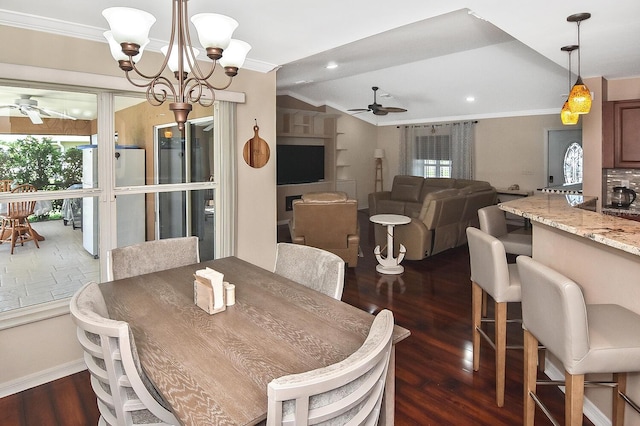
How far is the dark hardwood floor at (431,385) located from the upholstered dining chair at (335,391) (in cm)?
124

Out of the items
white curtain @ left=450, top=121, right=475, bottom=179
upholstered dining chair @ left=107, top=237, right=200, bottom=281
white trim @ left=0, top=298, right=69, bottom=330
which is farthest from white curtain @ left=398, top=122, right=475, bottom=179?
white trim @ left=0, top=298, right=69, bottom=330

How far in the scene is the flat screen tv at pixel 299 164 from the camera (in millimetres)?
8719

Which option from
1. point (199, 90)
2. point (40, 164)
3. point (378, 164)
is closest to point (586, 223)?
point (199, 90)

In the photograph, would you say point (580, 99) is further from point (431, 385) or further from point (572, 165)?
point (572, 165)

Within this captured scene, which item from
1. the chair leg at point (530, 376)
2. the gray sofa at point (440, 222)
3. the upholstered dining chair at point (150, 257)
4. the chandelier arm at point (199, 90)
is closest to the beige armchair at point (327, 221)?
the gray sofa at point (440, 222)

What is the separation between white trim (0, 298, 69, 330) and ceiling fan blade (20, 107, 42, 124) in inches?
48.2

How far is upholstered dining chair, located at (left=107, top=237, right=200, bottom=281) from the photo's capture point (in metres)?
2.32

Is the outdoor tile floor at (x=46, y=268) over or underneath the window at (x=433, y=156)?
underneath

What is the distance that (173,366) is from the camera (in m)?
1.28

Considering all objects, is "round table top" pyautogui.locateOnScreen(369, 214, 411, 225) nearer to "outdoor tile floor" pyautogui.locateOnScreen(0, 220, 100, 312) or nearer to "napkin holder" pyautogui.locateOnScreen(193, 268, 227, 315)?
"outdoor tile floor" pyautogui.locateOnScreen(0, 220, 100, 312)

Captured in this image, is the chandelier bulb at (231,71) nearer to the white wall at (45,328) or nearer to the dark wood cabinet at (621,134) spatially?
the white wall at (45,328)

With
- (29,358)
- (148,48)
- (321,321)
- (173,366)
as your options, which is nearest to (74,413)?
(29,358)

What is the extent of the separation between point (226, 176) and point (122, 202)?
0.88 m

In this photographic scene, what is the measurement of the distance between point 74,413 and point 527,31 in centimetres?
384
